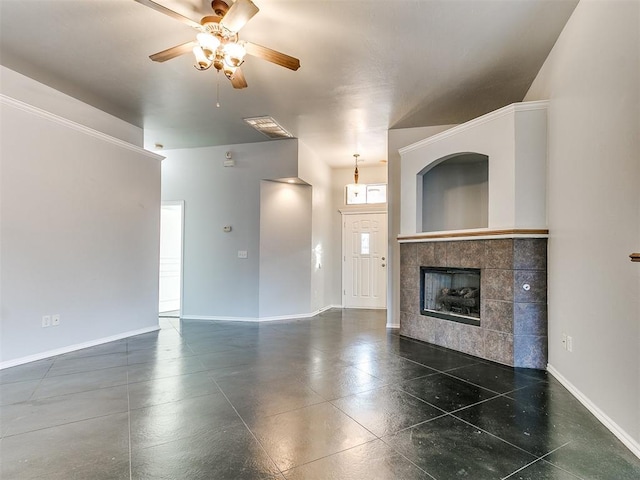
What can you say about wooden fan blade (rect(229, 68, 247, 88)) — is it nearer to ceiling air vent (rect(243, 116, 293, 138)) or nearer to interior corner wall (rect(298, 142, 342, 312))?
ceiling air vent (rect(243, 116, 293, 138))

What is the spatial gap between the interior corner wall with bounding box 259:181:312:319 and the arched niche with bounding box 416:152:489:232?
2.15 meters

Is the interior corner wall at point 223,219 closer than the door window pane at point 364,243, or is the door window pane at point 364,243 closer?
the interior corner wall at point 223,219

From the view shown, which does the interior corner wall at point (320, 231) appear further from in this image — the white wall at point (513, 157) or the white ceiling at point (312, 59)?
the white wall at point (513, 157)

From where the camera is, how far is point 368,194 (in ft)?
23.8

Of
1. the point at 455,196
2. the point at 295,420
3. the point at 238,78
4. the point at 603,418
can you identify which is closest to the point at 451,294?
the point at 455,196

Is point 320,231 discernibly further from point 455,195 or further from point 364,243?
point 455,195

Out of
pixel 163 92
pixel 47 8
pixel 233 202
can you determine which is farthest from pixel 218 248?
pixel 47 8

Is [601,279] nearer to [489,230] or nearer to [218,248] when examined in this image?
[489,230]

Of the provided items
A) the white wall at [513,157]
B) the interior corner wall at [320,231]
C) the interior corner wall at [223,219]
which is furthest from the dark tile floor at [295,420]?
the interior corner wall at [320,231]

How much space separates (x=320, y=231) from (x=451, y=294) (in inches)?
122

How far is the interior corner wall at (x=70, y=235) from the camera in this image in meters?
3.26

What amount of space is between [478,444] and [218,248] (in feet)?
15.7

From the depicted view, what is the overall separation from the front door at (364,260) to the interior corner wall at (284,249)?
4.64 ft

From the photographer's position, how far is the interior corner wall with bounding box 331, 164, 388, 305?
7203 millimetres
